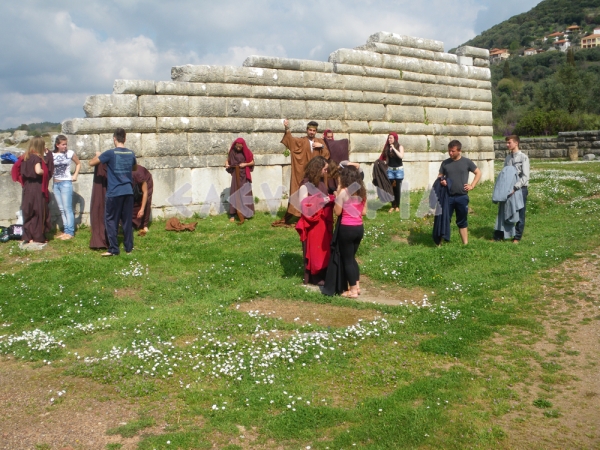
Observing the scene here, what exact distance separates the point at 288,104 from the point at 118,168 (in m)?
4.85

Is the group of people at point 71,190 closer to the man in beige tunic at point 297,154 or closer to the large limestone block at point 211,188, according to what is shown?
the large limestone block at point 211,188

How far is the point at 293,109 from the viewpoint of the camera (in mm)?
13273

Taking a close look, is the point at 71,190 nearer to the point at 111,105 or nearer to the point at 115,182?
the point at 115,182

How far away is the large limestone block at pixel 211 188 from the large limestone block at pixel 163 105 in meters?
1.23

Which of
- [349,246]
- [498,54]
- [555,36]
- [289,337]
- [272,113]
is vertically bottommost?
[289,337]

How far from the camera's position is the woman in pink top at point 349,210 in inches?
294

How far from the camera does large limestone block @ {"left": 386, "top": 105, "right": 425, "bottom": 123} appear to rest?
15197mm

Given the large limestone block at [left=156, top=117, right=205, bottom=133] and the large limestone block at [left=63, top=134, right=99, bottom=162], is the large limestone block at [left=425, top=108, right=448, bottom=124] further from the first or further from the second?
the large limestone block at [left=63, top=134, right=99, bottom=162]

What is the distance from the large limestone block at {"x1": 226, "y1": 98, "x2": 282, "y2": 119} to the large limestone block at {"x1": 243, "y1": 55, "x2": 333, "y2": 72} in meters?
0.76

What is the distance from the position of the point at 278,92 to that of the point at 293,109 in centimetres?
53

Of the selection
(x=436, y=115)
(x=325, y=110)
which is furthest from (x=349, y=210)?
(x=436, y=115)

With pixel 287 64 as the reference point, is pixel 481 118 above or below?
below

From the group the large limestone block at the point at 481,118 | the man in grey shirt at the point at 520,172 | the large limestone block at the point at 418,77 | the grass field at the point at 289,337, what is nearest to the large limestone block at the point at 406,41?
the large limestone block at the point at 418,77

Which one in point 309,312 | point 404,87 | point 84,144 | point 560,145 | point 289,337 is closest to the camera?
point 289,337
